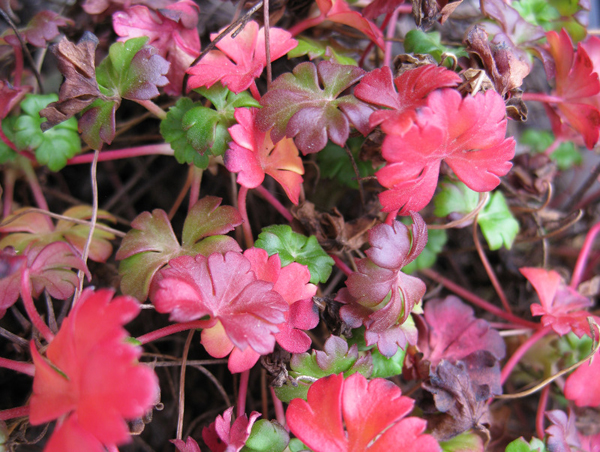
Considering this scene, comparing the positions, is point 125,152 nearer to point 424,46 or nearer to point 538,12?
point 424,46

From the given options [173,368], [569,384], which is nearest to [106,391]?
[173,368]

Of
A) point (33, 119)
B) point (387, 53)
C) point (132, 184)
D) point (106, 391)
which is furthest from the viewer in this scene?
point (132, 184)

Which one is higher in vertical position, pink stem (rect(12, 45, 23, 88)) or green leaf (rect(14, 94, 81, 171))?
pink stem (rect(12, 45, 23, 88))

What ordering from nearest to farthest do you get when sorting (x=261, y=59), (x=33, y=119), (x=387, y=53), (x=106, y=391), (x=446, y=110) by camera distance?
(x=106, y=391) → (x=446, y=110) → (x=261, y=59) → (x=33, y=119) → (x=387, y=53)

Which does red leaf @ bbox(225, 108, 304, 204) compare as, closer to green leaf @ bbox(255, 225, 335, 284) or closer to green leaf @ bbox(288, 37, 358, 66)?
green leaf @ bbox(255, 225, 335, 284)

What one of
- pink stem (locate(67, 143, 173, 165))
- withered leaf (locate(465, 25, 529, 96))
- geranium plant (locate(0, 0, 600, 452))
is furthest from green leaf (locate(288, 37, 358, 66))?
pink stem (locate(67, 143, 173, 165))

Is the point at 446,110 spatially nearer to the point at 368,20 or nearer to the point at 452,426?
the point at 368,20

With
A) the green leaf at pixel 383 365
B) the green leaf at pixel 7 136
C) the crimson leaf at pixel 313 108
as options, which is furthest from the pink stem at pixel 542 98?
the green leaf at pixel 7 136
